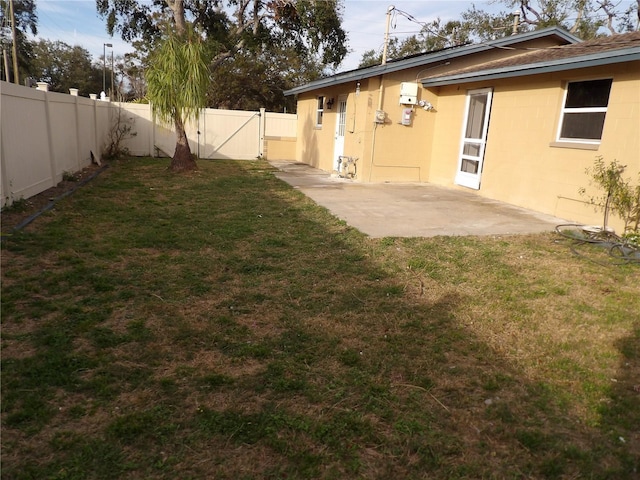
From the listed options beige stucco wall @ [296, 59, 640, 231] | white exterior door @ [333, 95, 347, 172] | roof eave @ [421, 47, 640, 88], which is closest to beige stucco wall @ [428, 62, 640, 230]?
beige stucco wall @ [296, 59, 640, 231]

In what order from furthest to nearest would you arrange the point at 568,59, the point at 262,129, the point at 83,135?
Result: the point at 262,129, the point at 83,135, the point at 568,59

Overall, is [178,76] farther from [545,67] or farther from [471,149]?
[545,67]

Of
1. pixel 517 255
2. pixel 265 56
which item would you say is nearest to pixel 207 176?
pixel 517 255

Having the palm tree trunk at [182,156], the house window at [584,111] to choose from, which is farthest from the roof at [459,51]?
the palm tree trunk at [182,156]

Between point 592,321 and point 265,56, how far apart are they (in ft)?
91.9

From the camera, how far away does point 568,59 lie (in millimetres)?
7535

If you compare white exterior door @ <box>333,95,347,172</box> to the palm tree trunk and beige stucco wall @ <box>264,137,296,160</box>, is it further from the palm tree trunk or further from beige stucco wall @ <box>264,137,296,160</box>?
beige stucco wall @ <box>264,137,296,160</box>

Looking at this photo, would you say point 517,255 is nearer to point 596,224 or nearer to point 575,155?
point 596,224

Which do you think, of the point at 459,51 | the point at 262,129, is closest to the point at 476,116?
the point at 459,51

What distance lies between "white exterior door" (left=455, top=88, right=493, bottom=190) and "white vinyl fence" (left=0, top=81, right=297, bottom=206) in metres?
8.45

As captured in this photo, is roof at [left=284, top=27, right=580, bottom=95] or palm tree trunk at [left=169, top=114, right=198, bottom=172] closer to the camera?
roof at [left=284, top=27, right=580, bottom=95]

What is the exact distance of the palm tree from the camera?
11070 mm

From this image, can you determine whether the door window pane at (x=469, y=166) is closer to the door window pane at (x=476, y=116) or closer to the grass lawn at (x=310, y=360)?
the door window pane at (x=476, y=116)

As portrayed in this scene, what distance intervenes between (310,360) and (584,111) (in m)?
7.44
